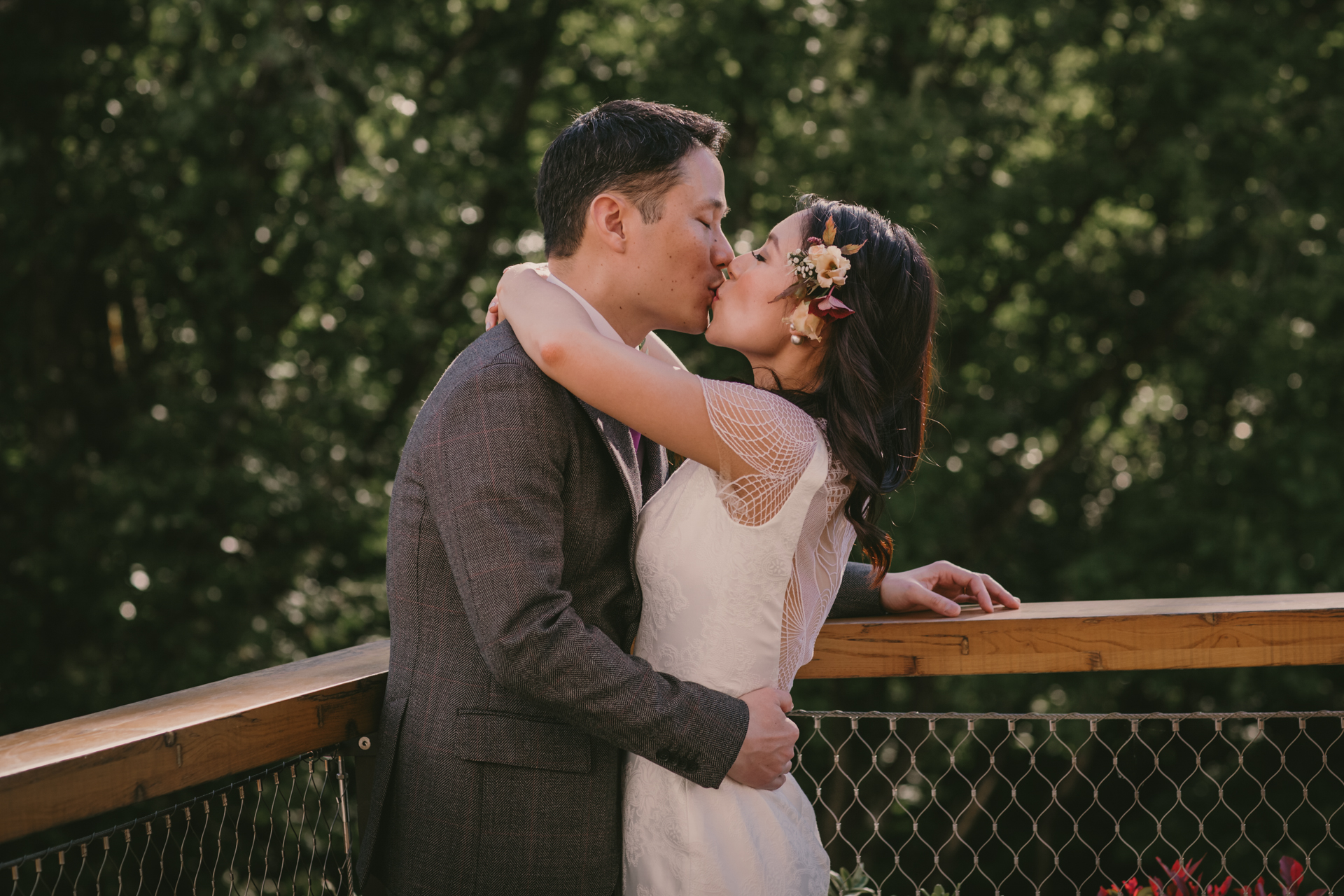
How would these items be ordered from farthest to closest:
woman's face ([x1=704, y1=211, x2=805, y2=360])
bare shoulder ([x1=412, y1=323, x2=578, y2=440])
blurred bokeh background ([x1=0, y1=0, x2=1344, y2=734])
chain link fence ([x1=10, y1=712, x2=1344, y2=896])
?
1. chain link fence ([x1=10, y1=712, x2=1344, y2=896])
2. blurred bokeh background ([x1=0, y1=0, x2=1344, y2=734])
3. woman's face ([x1=704, y1=211, x2=805, y2=360])
4. bare shoulder ([x1=412, y1=323, x2=578, y2=440])

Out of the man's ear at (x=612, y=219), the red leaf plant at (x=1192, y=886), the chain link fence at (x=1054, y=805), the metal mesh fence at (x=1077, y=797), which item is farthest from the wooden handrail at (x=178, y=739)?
the metal mesh fence at (x=1077, y=797)

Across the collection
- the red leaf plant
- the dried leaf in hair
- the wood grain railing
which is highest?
the dried leaf in hair

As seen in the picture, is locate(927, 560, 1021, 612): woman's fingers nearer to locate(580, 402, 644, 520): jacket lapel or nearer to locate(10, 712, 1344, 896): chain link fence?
locate(580, 402, 644, 520): jacket lapel

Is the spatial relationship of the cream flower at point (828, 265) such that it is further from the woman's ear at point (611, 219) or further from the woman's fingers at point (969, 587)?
the woman's fingers at point (969, 587)

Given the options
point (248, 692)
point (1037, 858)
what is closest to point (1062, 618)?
point (248, 692)

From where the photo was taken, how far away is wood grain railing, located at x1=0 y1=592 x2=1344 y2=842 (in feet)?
5.16

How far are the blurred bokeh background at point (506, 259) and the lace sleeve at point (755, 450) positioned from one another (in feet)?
16.9

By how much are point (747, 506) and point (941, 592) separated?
71 cm

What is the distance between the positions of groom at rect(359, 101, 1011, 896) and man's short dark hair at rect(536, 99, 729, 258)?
0.24 meters

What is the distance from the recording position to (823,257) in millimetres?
1977

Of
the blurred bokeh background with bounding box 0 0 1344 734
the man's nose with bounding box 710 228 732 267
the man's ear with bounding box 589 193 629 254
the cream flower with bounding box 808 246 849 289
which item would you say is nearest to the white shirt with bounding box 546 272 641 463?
the man's ear with bounding box 589 193 629 254

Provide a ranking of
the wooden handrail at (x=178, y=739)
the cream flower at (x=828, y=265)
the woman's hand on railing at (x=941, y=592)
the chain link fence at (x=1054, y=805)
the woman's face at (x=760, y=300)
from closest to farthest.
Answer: the wooden handrail at (x=178, y=739) < the cream flower at (x=828, y=265) < the woman's face at (x=760, y=300) < the woman's hand on railing at (x=941, y=592) < the chain link fence at (x=1054, y=805)

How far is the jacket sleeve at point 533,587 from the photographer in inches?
63.7

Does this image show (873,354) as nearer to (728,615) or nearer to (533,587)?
(728,615)
